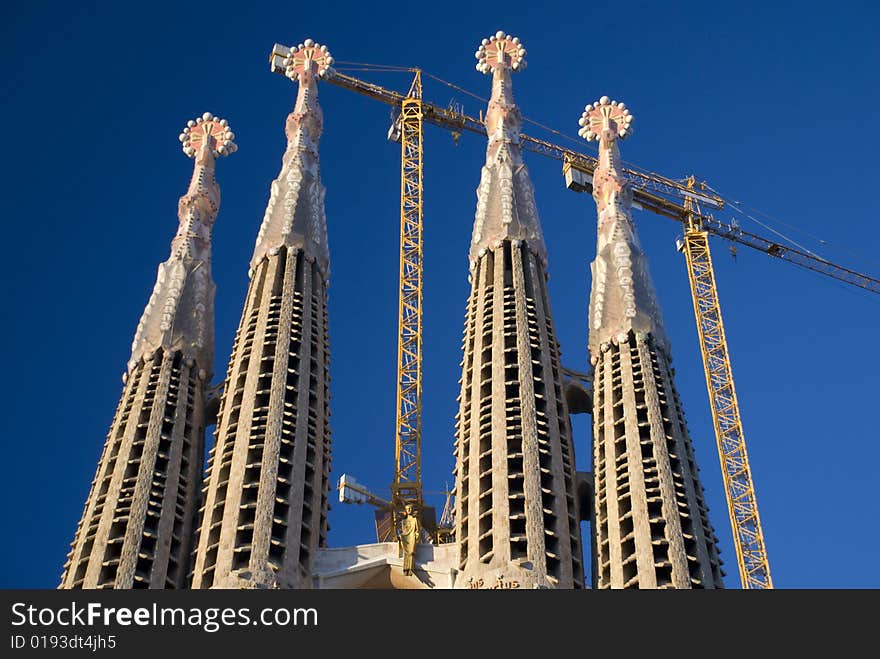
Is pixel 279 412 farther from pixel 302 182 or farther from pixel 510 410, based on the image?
pixel 302 182

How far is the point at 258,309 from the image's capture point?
7256 cm

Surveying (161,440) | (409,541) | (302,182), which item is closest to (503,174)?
(302,182)

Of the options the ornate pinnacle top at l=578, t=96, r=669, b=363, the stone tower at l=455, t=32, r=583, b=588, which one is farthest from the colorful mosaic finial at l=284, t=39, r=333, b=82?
the ornate pinnacle top at l=578, t=96, r=669, b=363

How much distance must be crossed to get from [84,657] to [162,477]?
23967 mm

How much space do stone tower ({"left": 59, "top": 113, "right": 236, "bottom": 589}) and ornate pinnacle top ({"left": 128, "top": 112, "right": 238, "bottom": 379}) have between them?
5cm

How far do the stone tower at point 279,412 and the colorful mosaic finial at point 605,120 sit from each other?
1353 cm

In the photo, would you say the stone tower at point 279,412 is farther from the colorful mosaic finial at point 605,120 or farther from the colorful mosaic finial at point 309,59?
the colorful mosaic finial at point 605,120

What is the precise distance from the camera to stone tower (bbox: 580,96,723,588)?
61250 mm

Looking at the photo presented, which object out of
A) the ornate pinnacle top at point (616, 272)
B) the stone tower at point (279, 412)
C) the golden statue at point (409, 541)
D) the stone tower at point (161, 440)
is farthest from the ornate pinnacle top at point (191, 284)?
the ornate pinnacle top at point (616, 272)

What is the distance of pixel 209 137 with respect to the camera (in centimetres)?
8381

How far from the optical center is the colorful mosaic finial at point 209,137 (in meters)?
83.8

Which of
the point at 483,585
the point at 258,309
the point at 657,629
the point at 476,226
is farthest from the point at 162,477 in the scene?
the point at 657,629

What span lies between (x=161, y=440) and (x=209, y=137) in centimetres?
2146

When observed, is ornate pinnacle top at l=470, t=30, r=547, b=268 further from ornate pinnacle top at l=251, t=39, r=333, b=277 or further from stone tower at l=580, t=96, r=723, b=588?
ornate pinnacle top at l=251, t=39, r=333, b=277
